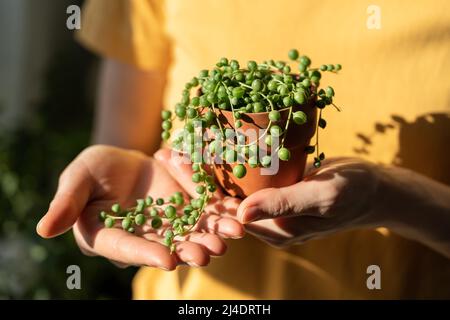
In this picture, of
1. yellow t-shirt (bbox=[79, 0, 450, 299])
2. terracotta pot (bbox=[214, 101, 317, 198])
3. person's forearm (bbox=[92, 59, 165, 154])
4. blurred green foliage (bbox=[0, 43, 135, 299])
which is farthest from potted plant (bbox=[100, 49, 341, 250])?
blurred green foliage (bbox=[0, 43, 135, 299])

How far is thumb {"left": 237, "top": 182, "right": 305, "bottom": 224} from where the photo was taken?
711 millimetres

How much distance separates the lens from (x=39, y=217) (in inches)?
72.1

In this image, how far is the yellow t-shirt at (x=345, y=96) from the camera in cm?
89

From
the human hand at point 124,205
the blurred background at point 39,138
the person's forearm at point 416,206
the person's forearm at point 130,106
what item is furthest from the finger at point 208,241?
the blurred background at point 39,138

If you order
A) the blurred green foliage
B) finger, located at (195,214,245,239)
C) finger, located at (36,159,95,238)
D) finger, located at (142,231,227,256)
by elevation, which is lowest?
the blurred green foliage

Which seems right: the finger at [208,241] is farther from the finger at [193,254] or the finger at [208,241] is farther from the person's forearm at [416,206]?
the person's forearm at [416,206]

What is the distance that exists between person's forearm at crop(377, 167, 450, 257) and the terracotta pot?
148 mm

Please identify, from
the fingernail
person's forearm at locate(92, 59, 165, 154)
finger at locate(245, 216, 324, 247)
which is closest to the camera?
the fingernail

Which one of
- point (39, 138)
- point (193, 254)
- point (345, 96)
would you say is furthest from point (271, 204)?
point (39, 138)

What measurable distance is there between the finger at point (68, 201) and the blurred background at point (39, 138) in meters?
0.95

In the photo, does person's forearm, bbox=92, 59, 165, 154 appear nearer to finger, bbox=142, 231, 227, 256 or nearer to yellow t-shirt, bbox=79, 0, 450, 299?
yellow t-shirt, bbox=79, 0, 450, 299

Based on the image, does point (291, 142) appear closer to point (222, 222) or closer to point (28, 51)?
point (222, 222)

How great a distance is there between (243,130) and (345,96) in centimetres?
24
